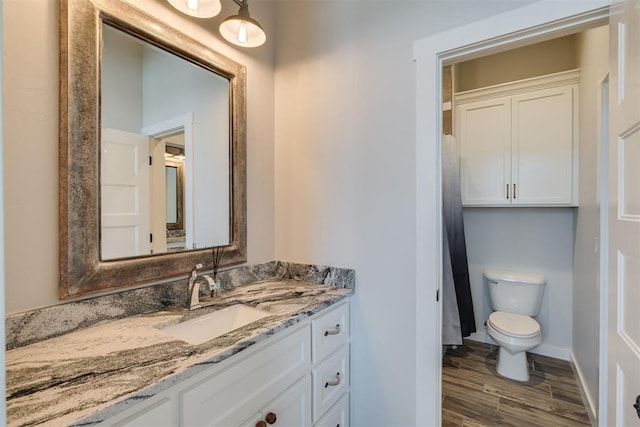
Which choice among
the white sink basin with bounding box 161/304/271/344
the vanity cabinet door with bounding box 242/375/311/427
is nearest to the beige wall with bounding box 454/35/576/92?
the white sink basin with bounding box 161/304/271/344

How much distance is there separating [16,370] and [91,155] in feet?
2.22

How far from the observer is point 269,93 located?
180 centimetres

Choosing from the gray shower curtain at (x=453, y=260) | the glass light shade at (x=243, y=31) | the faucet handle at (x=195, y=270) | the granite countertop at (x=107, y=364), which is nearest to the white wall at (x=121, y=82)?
the glass light shade at (x=243, y=31)

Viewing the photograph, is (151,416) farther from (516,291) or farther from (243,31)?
(516,291)

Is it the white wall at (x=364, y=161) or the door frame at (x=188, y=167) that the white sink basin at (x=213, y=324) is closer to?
the door frame at (x=188, y=167)

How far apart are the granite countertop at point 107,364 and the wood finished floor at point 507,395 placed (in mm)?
1442

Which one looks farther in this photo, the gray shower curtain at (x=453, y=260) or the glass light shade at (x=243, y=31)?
the gray shower curtain at (x=453, y=260)

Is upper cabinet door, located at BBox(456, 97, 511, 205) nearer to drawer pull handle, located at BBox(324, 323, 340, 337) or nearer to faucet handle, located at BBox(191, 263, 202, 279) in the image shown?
drawer pull handle, located at BBox(324, 323, 340, 337)

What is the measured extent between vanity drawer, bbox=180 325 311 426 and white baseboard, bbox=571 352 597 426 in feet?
5.83

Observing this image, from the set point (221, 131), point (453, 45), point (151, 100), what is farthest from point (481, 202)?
point (151, 100)

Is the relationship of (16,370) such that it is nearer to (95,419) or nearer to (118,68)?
(95,419)

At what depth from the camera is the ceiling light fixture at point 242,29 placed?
1.34 meters

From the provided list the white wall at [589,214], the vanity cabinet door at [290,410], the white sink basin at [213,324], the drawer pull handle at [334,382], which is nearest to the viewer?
the vanity cabinet door at [290,410]

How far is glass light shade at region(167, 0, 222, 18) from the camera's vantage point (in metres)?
1.21
